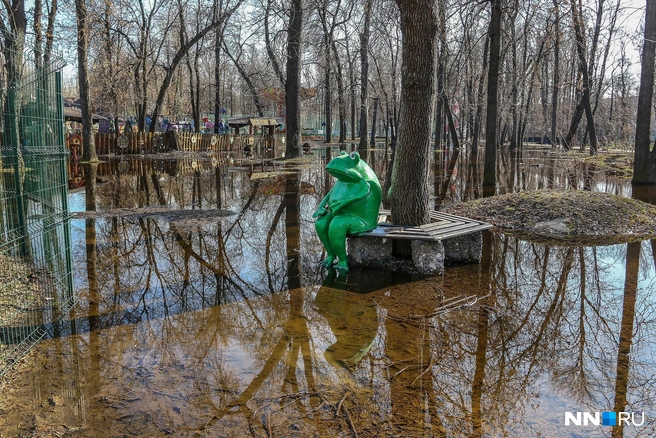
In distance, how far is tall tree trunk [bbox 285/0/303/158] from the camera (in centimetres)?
2419

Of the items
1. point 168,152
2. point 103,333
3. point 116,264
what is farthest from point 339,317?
point 168,152

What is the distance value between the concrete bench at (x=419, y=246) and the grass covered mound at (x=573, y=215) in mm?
2501

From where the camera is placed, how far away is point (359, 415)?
11.9 ft

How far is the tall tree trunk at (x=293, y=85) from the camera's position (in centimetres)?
2419

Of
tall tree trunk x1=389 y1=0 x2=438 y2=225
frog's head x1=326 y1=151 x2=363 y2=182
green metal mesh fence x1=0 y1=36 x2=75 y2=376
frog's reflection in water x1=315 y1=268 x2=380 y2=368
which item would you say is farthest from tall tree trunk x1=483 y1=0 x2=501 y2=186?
green metal mesh fence x1=0 y1=36 x2=75 y2=376

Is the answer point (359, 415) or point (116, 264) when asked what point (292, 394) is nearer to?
point (359, 415)

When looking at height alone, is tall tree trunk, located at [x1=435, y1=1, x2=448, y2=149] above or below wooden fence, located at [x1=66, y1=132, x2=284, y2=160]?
above

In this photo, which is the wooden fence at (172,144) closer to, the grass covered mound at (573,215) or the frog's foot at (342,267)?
the grass covered mound at (573,215)

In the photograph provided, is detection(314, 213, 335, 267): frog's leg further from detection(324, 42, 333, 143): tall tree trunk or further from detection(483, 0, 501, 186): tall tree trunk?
detection(324, 42, 333, 143): tall tree trunk

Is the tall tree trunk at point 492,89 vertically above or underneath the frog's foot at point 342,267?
above

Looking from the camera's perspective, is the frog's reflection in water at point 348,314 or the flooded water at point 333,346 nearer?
the flooded water at point 333,346

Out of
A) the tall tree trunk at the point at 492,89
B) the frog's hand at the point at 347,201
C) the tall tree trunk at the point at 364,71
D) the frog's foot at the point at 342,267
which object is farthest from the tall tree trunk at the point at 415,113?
the tall tree trunk at the point at 364,71

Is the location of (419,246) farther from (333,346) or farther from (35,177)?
(35,177)

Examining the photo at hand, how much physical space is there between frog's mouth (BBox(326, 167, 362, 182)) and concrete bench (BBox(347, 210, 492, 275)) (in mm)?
777
